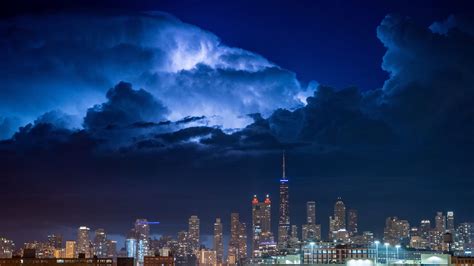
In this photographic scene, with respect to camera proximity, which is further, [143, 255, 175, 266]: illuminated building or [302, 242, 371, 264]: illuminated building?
[143, 255, 175, 266]: illuminated building

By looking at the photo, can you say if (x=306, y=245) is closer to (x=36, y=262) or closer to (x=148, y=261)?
(x=148, y=261)

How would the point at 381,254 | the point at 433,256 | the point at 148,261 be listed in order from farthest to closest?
the point at 148,261 < the point at 381,254 < the point at 433,256

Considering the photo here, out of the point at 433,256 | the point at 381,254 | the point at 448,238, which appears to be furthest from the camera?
the point at 381,254

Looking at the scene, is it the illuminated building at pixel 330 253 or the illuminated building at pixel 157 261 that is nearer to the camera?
the illuminated building at pixel 330 253

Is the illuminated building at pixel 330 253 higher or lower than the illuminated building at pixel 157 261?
higher

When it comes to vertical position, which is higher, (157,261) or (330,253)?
(330,253)

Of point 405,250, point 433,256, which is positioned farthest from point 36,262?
point 405,250

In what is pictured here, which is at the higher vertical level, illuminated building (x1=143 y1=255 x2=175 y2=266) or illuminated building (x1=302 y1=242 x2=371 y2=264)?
illuminated building (x1=302 y1=242 x2=371 y2=264)

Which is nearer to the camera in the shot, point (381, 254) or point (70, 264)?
point (70, 264)

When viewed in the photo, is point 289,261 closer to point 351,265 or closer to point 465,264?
point 351,265

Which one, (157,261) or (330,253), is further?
(157,261)
